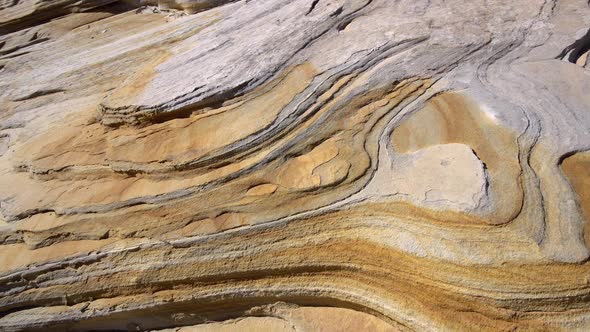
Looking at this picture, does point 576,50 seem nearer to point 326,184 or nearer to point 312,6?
point 312,6

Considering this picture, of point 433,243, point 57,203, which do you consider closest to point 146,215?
point 57,203

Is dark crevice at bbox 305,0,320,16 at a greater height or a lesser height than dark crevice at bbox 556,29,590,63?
greater

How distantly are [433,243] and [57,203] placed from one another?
102 inches

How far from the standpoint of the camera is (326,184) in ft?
9.89

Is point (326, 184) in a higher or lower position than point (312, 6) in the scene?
lower

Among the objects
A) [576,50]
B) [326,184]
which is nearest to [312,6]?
[576,50]

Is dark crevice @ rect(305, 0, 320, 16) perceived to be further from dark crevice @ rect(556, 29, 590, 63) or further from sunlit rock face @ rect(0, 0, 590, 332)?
dark crevice @ rect(556, 29, 590, 63)

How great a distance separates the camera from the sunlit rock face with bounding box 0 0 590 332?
8.27 ft

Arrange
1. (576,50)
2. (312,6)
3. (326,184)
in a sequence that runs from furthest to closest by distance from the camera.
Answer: (312,6)
(576,50)
(326,184)

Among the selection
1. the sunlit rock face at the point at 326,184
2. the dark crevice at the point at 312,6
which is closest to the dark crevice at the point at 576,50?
the sunlit rock face at the point at 326,184

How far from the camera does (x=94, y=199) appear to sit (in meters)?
3.40

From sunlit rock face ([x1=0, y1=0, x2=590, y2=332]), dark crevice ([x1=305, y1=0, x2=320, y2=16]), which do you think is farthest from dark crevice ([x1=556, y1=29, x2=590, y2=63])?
dark crevice ([x1=305, y1=0, x2=320, y2=16])

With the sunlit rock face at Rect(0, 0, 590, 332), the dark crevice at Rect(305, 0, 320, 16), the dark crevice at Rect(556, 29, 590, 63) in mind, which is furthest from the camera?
the dark crevice at Rect(305, 0, 320, 16)

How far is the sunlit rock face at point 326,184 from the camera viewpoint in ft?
8.27
